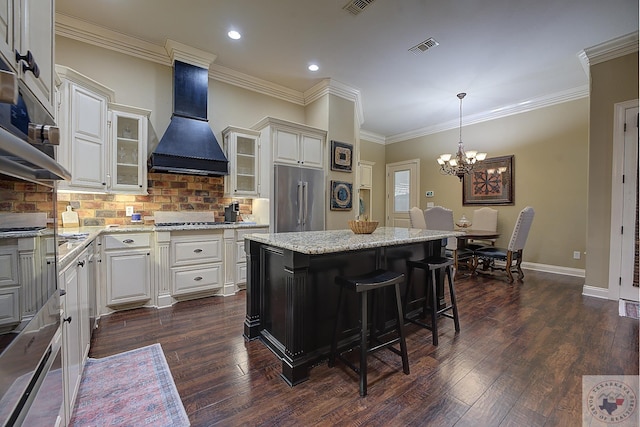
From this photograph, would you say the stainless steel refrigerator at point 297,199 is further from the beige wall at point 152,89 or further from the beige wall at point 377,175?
the beige wall at point 377,175

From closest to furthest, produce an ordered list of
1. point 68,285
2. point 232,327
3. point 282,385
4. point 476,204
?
point 68,285, point 282,385, point 232,327, point 476,204

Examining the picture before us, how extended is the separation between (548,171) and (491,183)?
91cm

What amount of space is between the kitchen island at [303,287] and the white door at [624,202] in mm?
2672

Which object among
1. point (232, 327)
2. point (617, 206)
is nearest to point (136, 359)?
point (232, 327)

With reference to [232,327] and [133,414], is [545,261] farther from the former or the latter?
[133,414]

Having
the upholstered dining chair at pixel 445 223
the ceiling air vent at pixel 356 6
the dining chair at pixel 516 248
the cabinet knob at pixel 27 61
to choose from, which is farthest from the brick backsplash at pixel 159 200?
the dining chair at pixel 516 248

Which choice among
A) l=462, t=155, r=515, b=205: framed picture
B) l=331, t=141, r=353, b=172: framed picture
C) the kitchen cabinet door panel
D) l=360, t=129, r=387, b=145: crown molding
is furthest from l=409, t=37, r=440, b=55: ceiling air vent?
the kitchen cabinet door panel

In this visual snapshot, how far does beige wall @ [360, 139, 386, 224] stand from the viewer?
7.32 metres

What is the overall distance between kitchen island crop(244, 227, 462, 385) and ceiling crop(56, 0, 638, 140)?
241cm

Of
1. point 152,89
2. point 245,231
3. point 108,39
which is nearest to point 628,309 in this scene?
point 245,231

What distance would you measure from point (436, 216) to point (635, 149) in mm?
2319

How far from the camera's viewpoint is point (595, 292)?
11.2ft

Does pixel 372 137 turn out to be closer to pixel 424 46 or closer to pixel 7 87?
pixel 424 46

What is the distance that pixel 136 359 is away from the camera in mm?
1982
